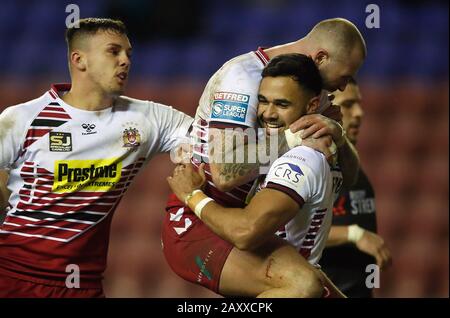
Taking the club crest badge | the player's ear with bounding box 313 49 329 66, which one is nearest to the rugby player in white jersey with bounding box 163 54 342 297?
the player's ear with bounding box 313 49 329 66

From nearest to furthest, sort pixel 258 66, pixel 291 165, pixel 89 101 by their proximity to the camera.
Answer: pixel 291 165 → pixel 258 66 → pixel 89 101

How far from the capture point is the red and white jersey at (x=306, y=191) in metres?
4.09

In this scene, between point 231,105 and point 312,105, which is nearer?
point 231,105

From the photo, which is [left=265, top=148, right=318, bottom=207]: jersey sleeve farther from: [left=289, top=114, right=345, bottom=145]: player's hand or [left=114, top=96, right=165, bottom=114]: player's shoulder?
[left=114, top=96, right=165, bottom=114]: player's shoulder

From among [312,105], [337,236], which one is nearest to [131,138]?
[312,105]

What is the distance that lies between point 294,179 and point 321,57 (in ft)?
2.33

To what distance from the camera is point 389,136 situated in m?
9.23

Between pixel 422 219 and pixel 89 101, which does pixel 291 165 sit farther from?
pixel 422 219

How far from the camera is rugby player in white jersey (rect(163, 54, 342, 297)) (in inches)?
159

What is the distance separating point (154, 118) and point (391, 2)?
581 centimetres

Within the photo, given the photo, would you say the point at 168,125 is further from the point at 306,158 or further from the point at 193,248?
the point at 306,158

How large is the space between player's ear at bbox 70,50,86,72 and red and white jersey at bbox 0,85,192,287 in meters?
0.16

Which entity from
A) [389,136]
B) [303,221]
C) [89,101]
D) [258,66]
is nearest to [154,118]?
[89,101]

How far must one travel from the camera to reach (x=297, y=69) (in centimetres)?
426
